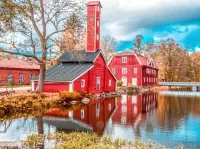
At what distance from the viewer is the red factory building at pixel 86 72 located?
1096 inches

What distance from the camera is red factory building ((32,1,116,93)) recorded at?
27850mm

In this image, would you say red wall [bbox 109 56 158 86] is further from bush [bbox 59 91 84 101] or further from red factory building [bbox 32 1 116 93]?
bush [bbox 59 91 84 101]

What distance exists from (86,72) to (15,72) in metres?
15.9

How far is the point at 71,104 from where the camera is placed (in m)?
23.1

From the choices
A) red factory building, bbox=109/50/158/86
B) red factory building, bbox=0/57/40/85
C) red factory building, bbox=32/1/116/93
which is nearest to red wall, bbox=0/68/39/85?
red factory building, bbox=0/57/40/85

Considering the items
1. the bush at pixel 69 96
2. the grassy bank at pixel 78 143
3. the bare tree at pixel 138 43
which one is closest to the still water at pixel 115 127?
the grassy bank at pixel 78 143

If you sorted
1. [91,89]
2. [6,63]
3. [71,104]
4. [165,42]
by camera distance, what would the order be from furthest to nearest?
[165,42], [6,63], [91,89], [71,104]

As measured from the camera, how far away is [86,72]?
97.2ft

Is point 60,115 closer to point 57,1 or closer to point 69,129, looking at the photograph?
point 69,129

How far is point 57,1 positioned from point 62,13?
108 centimetres

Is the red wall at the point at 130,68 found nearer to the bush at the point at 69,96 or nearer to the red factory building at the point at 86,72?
the red factory building at the point at 86,72

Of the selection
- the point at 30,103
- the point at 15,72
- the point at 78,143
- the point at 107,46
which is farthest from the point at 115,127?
the point at 107,46

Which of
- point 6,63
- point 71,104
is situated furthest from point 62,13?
point 6,63

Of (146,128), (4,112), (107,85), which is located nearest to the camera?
(146,128)
